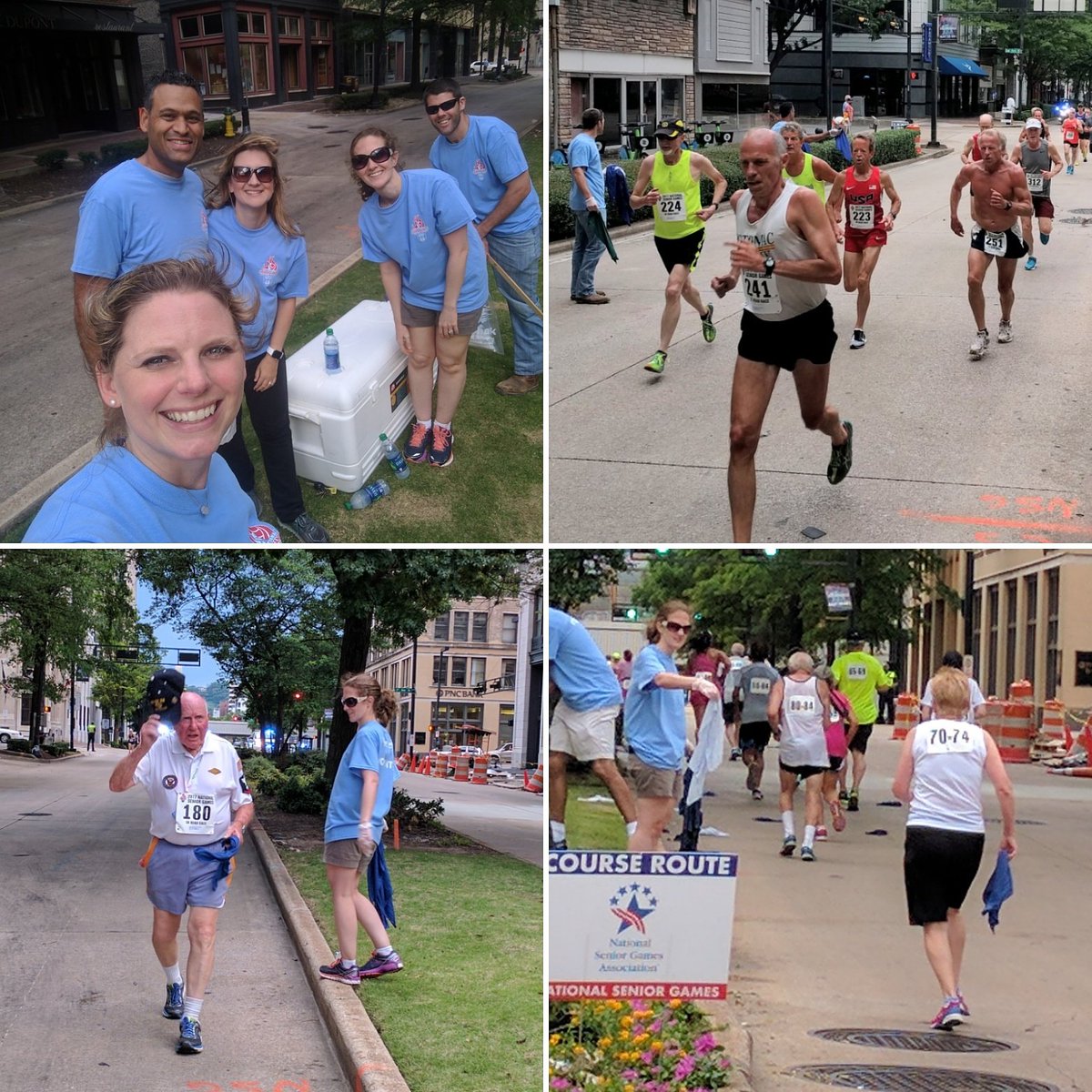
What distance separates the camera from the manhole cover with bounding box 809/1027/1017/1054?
5.48m

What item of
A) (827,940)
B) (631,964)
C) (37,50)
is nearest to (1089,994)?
(827,940)

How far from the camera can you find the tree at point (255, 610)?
20.8 ft

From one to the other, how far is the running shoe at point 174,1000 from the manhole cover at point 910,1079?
8.14ft

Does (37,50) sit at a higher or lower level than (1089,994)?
higher

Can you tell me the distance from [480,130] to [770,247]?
4.46 ft

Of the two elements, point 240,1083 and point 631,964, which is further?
point 240,1083

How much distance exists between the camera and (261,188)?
18.4 ft

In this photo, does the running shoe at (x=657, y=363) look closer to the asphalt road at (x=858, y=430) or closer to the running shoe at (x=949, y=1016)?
the asphalt road at (x=858, y=430)

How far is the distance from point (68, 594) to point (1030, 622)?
17.7 m

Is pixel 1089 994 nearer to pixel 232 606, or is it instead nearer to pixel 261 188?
pixel 232 606

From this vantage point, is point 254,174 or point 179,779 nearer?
point 254,174

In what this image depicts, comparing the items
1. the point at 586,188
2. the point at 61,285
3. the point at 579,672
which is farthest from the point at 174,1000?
the point at 586,188

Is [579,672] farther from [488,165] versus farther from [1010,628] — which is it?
[1010,628]

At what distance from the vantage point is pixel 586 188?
37.9 ft
